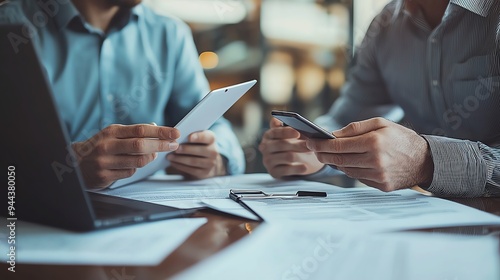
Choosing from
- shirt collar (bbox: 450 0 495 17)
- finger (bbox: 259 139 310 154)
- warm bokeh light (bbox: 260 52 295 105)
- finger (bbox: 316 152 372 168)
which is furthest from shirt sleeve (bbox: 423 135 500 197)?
warm bokeh light (bbox: 260 52 295 105)

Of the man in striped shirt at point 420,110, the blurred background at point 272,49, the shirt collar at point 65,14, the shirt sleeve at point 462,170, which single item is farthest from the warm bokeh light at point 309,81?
the shirt sleeve at point 462,170

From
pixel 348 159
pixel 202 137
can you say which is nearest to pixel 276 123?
pixel 202 137

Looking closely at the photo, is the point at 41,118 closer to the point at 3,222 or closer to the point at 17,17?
the point at 3,222

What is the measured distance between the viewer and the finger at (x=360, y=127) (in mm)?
708

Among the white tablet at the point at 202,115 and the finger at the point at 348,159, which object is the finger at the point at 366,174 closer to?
the finger at the point at 348,159

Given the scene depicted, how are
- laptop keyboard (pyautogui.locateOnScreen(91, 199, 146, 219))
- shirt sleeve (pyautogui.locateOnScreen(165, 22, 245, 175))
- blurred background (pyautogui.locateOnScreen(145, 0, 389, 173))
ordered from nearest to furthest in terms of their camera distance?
laptop keyboard (pyautogui.locateOnScreen(91, 199, 146, 219)), shirt sleeve (pyautogui.locateOnScreen(165, 22, 245, 175)), blurred background (pyautogui.locateOnScreen(145, 0, 389, 173))

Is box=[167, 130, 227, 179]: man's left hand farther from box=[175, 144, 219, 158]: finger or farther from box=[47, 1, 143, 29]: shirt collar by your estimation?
box=[47, 1, 143, 29]: shirt collar

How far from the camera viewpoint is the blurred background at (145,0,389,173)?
2.71 m

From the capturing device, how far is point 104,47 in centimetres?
129

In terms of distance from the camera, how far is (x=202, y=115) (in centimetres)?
83

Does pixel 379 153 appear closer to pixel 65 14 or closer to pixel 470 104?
pixel 470 104

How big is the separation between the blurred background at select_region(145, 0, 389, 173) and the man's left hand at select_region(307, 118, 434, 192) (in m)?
1.94

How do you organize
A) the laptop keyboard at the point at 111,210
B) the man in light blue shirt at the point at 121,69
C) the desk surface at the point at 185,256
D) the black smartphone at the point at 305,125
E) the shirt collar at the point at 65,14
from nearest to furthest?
1. the desk surface at the point at 185,256
2. the laptop keyboard at the point at 111,210
3. the black smartphone at the point at 305,125
4. the man in light blue shirt at the point at 121,69
5. the shirt collar at the point at 65,14

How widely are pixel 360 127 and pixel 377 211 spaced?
5.5 inches
